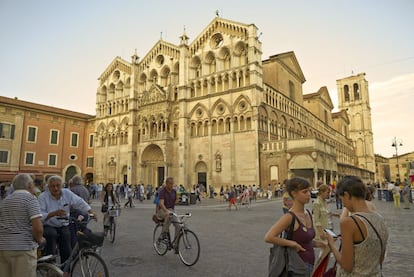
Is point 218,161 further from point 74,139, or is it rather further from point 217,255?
point 74,139

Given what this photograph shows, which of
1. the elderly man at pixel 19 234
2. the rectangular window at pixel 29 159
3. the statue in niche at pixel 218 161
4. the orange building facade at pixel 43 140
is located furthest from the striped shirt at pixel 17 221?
the rectangular window at pixel 29 159

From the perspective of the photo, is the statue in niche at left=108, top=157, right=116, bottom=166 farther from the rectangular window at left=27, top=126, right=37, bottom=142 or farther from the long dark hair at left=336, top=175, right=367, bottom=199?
the long dark hair at left=336, top=175, right=367, bottom=199

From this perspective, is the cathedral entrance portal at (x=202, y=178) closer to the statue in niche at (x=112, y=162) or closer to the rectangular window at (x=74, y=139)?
the statue in niche at (x=112, y=162)

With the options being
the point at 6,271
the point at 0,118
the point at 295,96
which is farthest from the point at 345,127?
the point at 6,271

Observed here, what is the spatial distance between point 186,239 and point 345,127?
68.7 m

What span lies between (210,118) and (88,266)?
28159 millimetres

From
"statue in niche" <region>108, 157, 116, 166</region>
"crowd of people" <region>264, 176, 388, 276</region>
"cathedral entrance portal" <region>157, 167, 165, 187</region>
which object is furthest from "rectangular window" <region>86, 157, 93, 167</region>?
"crowd of people" <region>264, 176, 388, 276</region>

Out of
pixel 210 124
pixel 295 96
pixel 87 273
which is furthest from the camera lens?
pixel 295 96

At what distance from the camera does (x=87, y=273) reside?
168 inches

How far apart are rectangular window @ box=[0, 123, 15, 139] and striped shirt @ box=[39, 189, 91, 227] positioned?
37.9 meters

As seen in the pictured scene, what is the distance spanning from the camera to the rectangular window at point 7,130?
34.8 metres

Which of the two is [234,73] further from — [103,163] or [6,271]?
[6,271]

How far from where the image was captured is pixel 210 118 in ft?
105

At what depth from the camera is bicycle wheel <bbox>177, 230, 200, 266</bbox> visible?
5.98m
